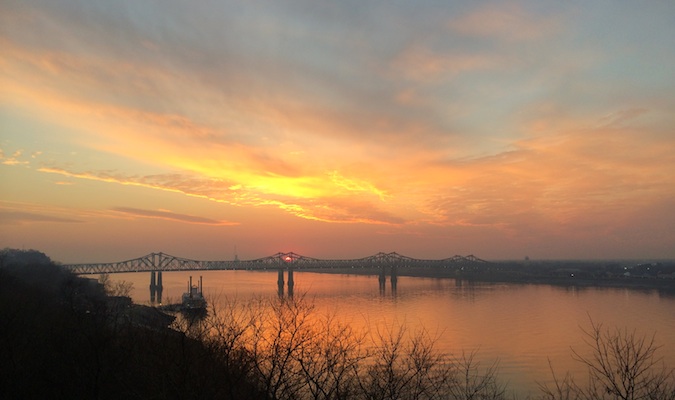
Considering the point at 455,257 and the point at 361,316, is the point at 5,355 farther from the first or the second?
the point at 455,257

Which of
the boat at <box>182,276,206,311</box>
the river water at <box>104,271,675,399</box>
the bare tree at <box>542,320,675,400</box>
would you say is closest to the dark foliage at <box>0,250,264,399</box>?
the bare tree at <box>542,320,675,400</box>

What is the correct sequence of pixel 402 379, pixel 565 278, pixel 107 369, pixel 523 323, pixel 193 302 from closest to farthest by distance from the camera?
pixel 402 379
pixel 107 369
pixel 523 323
pixel 193 302
pixel 565 278

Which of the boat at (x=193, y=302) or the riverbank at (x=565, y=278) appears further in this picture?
the riverbank at (x=565, y=278)

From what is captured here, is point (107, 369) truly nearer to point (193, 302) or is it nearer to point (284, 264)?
point (193, 302)

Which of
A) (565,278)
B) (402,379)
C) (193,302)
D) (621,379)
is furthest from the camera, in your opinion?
(565,278)

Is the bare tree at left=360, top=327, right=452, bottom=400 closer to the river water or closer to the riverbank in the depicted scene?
the river water

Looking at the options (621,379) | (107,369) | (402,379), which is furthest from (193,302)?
(402,379)

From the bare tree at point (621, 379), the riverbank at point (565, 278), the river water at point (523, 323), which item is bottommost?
the riverbank at point (565, 278)

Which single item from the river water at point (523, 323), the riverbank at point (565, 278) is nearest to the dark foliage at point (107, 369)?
the river water at point (523, 323)

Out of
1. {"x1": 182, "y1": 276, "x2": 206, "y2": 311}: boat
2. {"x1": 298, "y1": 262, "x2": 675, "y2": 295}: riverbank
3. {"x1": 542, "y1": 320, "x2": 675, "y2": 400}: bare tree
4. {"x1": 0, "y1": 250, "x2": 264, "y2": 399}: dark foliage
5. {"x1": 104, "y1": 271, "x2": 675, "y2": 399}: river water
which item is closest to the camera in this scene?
{"x1": 542, "y1": 320, "x2": 675, "y2": 400}: bare tree

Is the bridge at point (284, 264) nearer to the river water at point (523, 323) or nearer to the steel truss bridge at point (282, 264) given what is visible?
the steel truss bridge at point (282, 264)

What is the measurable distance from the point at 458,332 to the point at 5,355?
11.9 m

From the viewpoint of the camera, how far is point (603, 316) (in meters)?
17.4

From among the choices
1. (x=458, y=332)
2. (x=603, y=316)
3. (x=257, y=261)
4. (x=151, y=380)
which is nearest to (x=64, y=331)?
(x=151, y=380)
